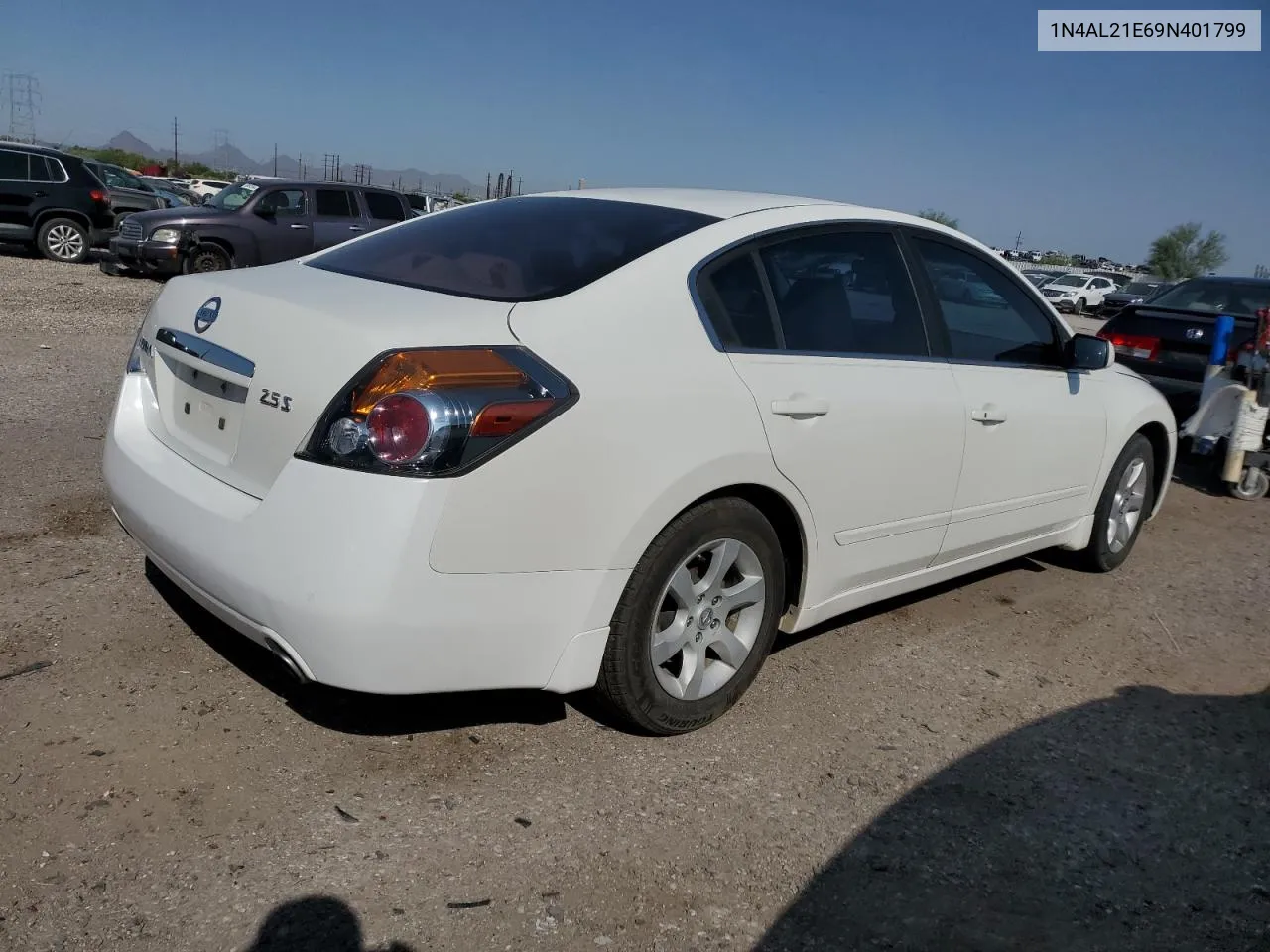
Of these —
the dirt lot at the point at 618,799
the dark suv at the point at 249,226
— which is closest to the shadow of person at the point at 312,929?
the dirt lot at the point at 618,799

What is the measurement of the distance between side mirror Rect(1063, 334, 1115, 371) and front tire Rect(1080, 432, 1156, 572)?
0.71 metres

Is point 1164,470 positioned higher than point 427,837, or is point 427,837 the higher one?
point 1164,470

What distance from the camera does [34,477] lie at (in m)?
5.07

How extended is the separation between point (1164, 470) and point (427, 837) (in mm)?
4449

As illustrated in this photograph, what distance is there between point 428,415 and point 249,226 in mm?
13342

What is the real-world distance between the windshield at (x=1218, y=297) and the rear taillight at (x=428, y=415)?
301 inches

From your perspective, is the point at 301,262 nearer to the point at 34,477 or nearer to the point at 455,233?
the point at 455,233

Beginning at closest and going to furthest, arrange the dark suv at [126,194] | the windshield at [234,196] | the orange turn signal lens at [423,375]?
the orange turn signal lens at [423,375]
the windshield at [234,196]
the dark suv at [126,194]

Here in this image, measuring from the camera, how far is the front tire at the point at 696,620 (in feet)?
9.59

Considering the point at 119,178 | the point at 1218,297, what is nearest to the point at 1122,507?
the point at 1218,297

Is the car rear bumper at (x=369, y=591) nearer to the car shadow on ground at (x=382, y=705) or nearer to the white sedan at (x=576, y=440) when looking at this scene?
the white sedan at (x=576, y=440)

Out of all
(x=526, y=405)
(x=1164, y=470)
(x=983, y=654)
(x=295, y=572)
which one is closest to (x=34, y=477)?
(x=295, y=572)

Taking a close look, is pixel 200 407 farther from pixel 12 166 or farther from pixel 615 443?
pixel 12 166

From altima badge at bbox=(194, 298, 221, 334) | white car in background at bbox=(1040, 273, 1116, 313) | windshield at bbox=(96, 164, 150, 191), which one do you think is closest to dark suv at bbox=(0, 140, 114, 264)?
windshield at bbox=(96, 164, 150, 191)
